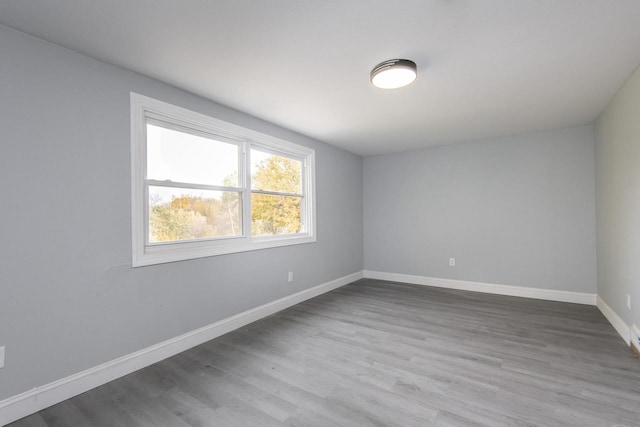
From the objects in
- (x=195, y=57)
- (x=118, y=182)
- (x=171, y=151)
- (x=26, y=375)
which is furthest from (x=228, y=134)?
(x=26, y=375)

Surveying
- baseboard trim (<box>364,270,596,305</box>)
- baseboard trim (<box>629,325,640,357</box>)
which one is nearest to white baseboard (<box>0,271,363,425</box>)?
baseboard trim (<box>364,270,596,305</box>)

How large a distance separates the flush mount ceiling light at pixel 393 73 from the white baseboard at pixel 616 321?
3.03 m

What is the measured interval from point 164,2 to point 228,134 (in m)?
1.59

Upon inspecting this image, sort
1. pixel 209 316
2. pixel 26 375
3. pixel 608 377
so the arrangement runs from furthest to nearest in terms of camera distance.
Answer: pixel 209 316 < pixel 608 377 < pixel 26 375

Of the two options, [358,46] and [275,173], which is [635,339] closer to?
[358,46]

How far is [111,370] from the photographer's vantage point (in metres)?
2.17

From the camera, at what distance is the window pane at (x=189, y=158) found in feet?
8.46

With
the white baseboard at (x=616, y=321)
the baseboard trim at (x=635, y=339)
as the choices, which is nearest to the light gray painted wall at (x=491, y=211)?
the white baseboard at (x=616, y=321)

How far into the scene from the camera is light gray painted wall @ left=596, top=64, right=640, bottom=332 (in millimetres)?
2473

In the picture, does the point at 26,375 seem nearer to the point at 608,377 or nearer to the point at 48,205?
the point at 48,205

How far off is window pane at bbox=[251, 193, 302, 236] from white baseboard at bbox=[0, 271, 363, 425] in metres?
0.96

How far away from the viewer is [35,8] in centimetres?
162

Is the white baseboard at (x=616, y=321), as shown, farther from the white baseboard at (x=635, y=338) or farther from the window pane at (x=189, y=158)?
the window pane at (x=189, y=158)

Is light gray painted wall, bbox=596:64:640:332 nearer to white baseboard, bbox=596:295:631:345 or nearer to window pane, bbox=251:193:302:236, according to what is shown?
white baseboard, bbox=596:295:631:345
